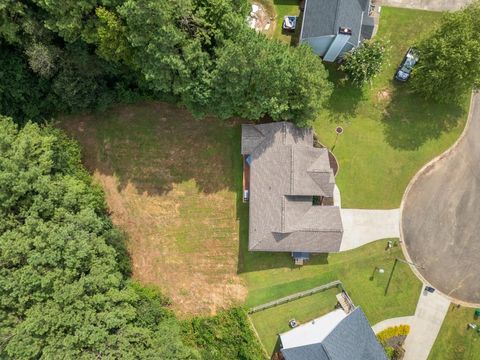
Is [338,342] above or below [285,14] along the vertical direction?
below

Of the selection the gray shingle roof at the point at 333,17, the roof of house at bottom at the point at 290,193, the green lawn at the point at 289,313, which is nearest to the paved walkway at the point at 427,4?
the gray shingle roof at the point at 333,17

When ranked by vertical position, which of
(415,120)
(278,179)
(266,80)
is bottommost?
(278,179)

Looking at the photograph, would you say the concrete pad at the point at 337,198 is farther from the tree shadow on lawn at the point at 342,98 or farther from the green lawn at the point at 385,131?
the tree shadow on lawn at the point at 342,98

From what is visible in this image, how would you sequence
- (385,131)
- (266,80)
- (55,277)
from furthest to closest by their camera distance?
(385,131), (266,80), (55,277)

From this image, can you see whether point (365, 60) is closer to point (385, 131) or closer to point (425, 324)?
point (385, 131)

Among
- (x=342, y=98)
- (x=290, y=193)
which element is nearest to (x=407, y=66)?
(x=342, y=98)

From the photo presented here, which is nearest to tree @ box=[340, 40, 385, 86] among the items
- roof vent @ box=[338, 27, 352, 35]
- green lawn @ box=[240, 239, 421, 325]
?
roof vent @ box=[338, 27, 352, 35]

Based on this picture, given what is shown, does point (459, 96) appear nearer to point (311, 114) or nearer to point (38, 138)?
point (311, 114)

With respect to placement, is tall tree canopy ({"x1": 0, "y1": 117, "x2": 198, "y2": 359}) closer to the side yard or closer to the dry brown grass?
the dry brown grass
